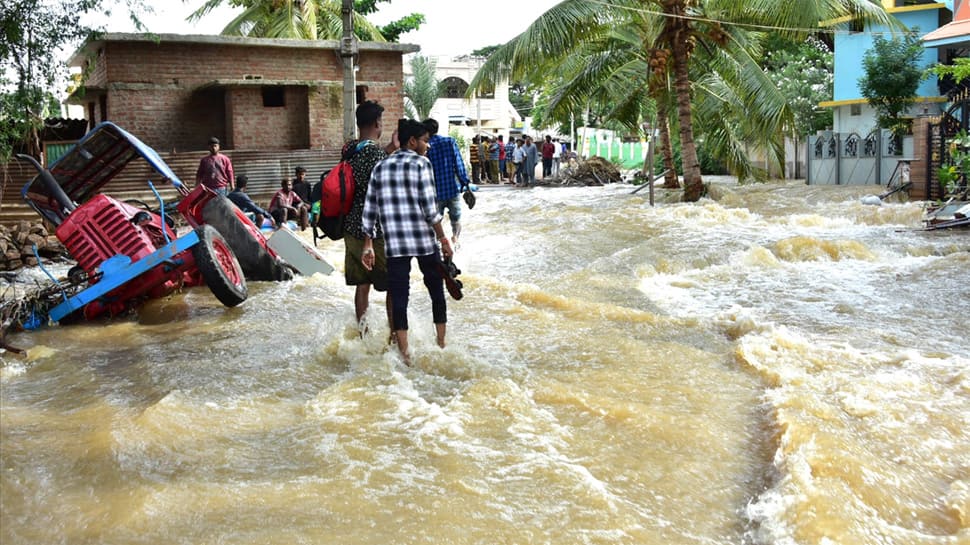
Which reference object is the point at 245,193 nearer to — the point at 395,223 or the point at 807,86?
the point at 395,223

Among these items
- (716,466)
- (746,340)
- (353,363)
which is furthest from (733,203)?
(716,466)

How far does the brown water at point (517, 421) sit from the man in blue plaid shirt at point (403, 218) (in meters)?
0.57

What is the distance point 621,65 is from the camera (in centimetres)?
2331

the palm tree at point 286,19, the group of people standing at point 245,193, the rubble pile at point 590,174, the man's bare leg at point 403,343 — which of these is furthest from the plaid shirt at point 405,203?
the rubble pile at point 590,174

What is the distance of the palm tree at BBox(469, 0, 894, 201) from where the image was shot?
16375mm

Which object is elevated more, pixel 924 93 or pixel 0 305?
pixel 924 93

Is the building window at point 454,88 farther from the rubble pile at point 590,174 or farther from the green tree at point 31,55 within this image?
the green tree at point 31,55

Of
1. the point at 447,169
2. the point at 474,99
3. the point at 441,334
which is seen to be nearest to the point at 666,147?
the point at 447,169

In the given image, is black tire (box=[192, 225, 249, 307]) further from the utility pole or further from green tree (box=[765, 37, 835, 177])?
green tree (box=[765, 37, 835, 177])

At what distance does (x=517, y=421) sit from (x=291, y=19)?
72.7 feet

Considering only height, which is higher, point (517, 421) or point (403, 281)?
point (403, 281)

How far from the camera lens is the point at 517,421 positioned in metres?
4.80

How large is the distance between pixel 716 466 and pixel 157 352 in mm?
4656

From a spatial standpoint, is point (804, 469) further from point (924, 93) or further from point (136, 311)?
point (924, 93)
